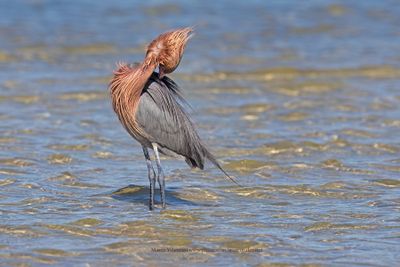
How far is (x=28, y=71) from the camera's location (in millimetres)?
12203

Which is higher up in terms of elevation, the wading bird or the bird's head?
the bird's head

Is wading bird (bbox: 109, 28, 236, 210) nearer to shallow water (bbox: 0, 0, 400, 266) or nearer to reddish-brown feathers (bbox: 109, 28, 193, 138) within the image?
reddish-brown feathers (bbox: 109, 28, 193, 138)

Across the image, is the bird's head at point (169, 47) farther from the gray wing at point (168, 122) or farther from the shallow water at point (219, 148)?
the shallow water at point (219, 148)

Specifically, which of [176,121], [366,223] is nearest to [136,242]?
[176,121]

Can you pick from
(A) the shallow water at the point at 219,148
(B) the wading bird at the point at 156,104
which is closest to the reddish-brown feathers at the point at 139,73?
(B) the wading bird at the point at 156,104

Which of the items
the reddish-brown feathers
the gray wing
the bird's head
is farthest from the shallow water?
the bird's head

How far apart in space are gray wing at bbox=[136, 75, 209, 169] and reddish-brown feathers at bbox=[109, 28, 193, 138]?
2.7 inches

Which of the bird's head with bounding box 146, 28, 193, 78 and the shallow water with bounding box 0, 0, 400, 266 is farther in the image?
the bird's head with bounding box 146, 28, 193, 78

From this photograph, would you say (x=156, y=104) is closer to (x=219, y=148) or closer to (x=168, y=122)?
(x=168, y=122)

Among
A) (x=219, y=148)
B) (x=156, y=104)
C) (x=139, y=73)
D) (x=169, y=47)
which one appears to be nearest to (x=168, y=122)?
(x=156, y=104)

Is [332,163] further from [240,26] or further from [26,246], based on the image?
[240,26]

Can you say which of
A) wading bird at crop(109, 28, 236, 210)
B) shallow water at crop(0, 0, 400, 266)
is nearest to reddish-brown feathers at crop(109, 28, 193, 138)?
wading bird at crop(109, 28, 236, 210)

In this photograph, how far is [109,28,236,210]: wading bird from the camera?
677 centimetres

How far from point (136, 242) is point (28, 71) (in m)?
6.63
